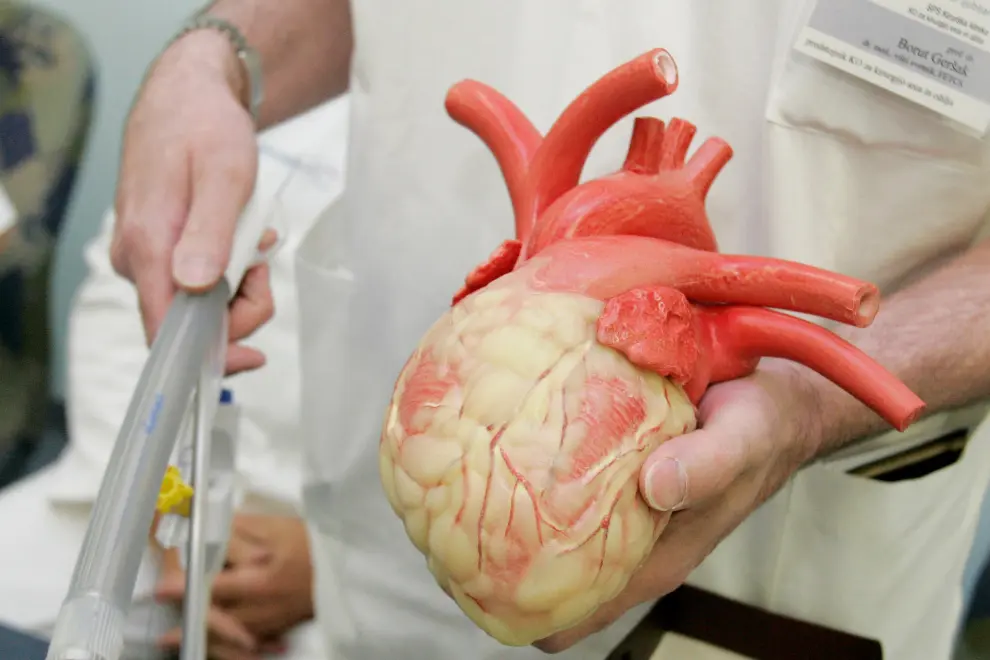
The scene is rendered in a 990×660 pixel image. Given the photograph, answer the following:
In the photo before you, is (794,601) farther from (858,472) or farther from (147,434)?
(147,434)

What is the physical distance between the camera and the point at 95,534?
396 millimetres

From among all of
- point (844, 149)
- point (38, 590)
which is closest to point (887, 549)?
point (844, 149)

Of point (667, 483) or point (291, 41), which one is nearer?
point (667, 483)

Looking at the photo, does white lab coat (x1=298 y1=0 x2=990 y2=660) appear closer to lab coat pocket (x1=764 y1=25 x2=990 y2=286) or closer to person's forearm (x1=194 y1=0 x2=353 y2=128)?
lab coat pocket (x1=764 y1=25 x2=990 y2=286)

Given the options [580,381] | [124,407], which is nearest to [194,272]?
[580,381]

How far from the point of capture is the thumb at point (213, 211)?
559mm

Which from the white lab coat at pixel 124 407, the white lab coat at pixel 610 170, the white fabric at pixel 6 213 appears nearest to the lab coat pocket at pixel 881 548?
the white lab coat at pixel 610 170

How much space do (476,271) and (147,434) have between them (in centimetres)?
19

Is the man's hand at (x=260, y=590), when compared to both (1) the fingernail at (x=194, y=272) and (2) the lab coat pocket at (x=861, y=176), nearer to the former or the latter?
(1) the fingernail at (x=194, y=272)

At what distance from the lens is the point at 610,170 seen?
0.60 meters

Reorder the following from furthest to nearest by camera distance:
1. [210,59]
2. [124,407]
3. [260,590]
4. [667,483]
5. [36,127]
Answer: [36,127] < [124,407] < [260,590] < [210,59] < [667,483]

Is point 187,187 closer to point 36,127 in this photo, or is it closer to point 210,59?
point 210,59

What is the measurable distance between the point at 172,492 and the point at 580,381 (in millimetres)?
278

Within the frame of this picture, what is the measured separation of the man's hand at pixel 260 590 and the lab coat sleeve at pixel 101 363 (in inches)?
10.0
